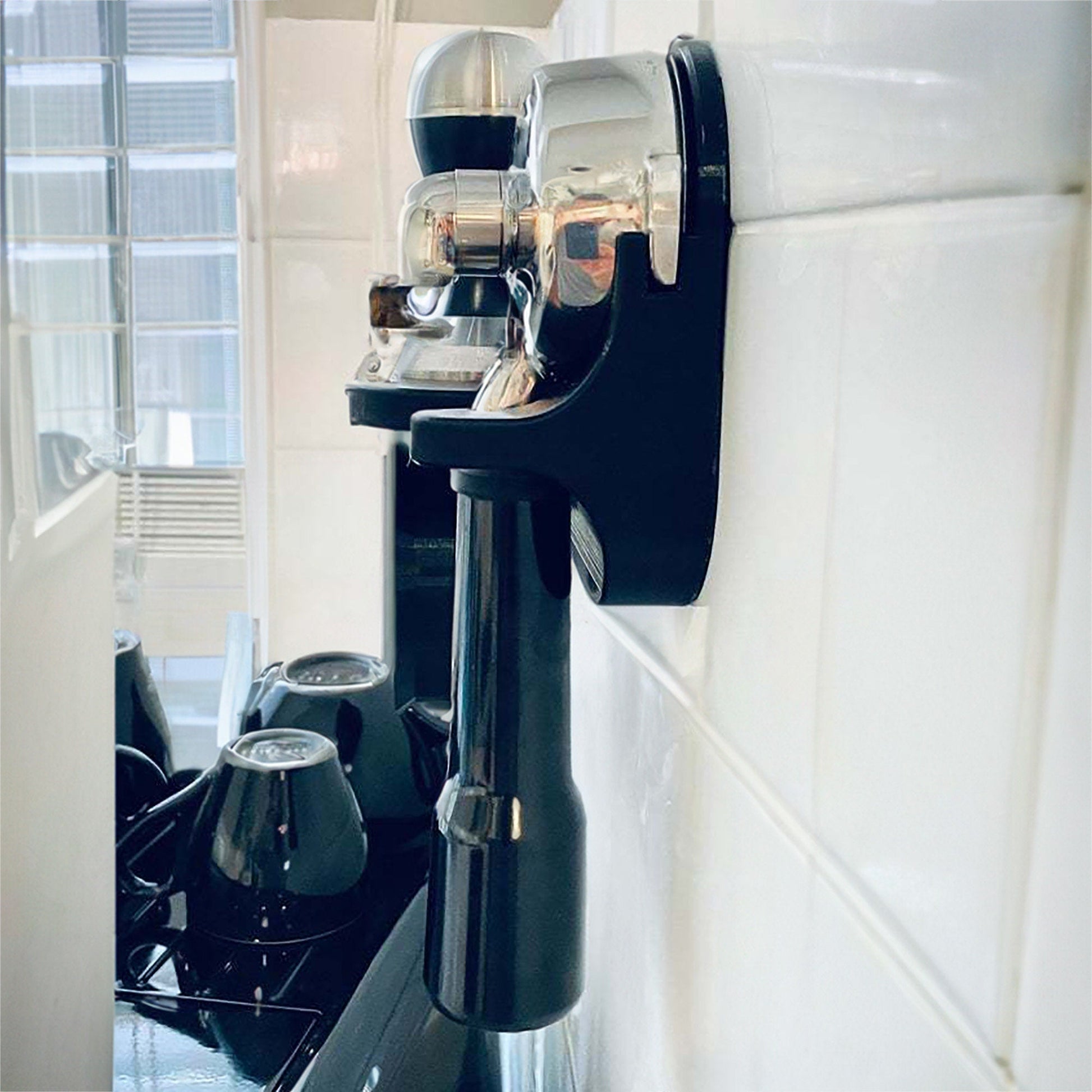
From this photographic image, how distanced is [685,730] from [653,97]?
18cm

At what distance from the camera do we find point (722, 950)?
339mm

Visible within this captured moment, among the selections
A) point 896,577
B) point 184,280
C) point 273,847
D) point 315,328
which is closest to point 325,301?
point 315,328

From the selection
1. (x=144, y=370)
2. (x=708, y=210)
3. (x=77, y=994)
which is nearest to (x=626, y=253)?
(x=708, y=210)

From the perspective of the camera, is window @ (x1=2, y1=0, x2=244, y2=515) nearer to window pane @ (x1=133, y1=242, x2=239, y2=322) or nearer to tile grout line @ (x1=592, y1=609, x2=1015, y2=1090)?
window pane @ (x1=133, y1=242, x2=239, y2=322)

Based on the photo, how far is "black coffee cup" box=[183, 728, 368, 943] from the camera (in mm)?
645

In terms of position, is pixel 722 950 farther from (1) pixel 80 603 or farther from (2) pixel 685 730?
(1) pixel 80 603

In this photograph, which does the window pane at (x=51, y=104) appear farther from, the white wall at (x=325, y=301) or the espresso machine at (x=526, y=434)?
the white wall at (x=325, y=301)

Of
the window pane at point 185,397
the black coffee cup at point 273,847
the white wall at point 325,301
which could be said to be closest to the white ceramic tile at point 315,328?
the white wall at point 325,301

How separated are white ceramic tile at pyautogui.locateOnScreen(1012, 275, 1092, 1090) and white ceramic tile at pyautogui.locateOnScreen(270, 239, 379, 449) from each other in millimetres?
980

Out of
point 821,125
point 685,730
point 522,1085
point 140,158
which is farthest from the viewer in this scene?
point 140,158

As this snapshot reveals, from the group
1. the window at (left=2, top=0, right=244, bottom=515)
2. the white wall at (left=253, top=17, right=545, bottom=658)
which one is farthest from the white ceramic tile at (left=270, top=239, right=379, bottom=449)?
the window at (left=2, top=0, right=244, bottom=515)

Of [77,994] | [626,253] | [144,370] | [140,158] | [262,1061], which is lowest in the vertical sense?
[262,1061]

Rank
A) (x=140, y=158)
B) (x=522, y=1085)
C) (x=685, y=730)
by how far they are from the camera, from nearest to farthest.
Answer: (x=685, y=730) < (x=522, y=1085) < (x=140, y=158)

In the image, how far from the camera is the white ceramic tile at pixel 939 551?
173 millimetres
